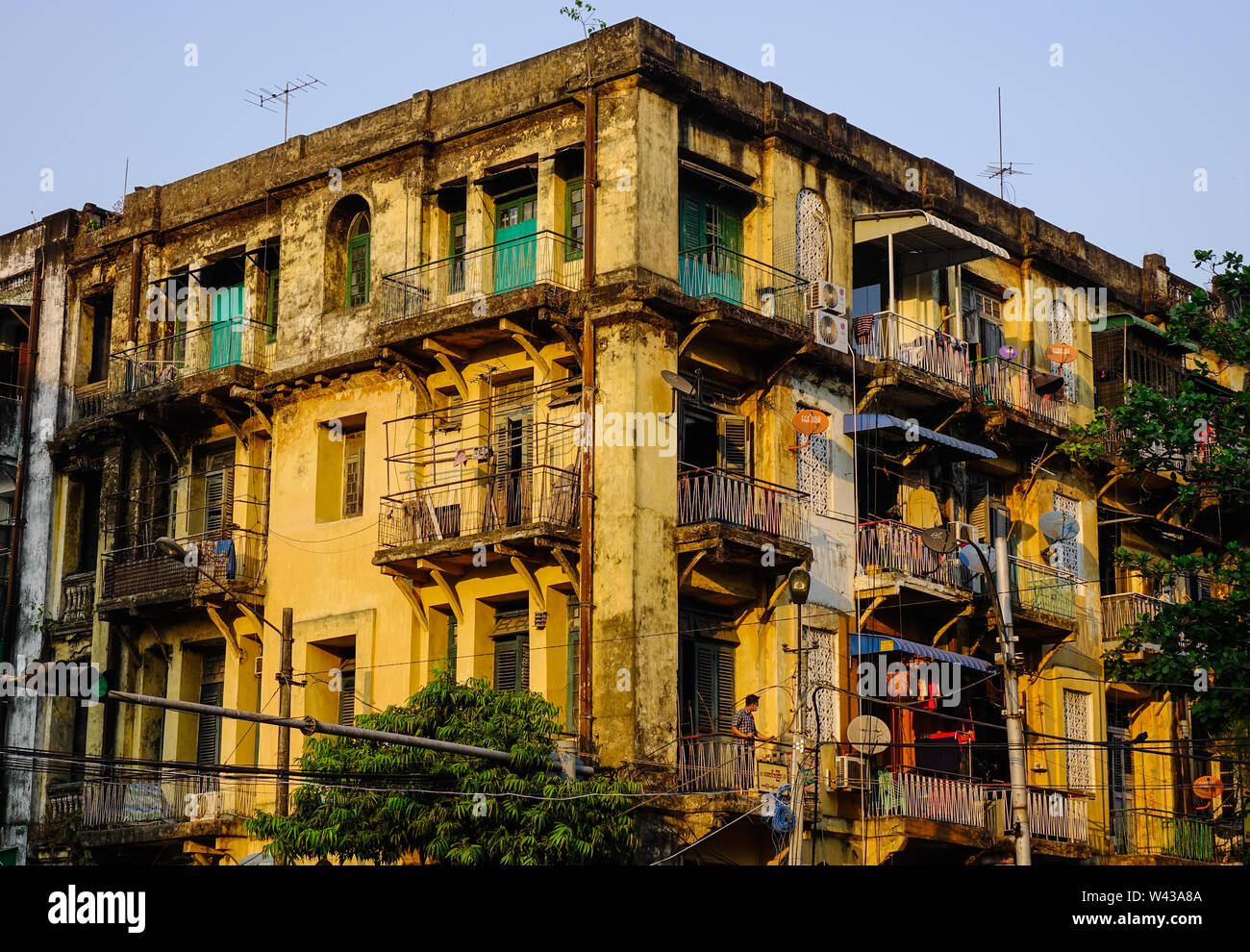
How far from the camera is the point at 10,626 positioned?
1499 inches

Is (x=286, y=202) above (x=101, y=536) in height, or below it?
above

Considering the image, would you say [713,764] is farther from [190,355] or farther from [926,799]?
[190,355]

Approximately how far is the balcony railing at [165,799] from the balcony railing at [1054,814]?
42.6 feet

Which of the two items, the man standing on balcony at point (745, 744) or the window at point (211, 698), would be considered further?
the window at point (211, 698)

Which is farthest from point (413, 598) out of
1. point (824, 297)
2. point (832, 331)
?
point (824, 297)

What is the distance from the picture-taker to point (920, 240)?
112ft

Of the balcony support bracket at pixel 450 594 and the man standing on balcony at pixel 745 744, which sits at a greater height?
the balcony support bracket at pixel 450 594

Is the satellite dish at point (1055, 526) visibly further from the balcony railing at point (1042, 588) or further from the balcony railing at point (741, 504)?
the balcony railing at point (741, 504)

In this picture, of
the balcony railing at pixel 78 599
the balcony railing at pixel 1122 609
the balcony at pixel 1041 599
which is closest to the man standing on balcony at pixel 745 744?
the balcony at pixel 1041 599

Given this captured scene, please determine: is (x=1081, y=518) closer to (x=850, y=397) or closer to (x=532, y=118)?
(x=850, y=397)

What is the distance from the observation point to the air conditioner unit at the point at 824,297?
107ft

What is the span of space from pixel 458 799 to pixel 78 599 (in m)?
14.2
